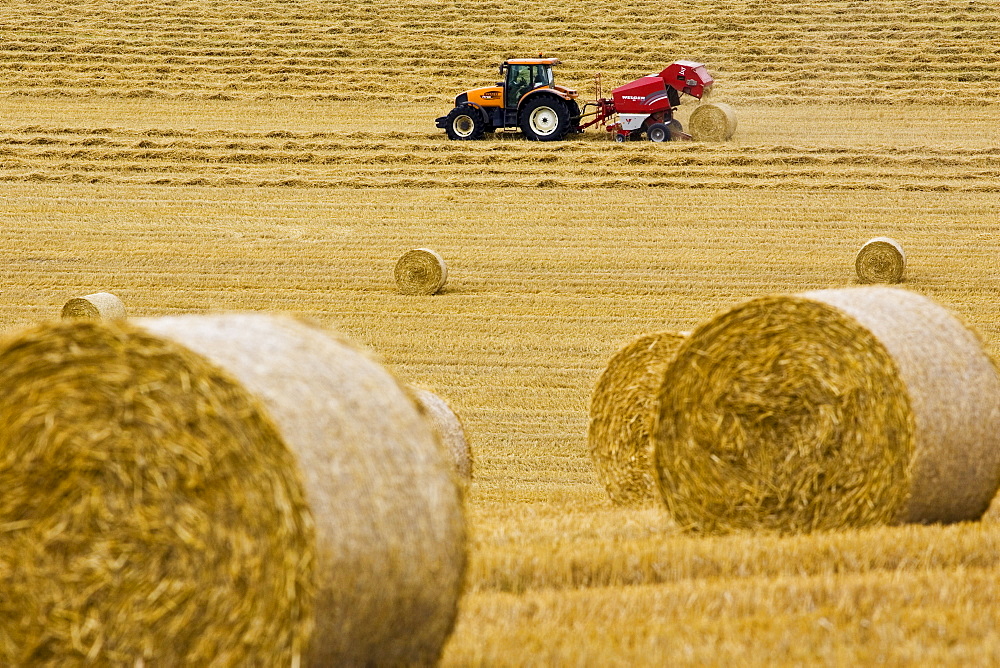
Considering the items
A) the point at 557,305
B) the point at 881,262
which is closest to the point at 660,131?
the point at 881,262

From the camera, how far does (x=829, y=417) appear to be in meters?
5.59

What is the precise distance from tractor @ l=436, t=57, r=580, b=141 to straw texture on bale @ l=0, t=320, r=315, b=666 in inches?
737

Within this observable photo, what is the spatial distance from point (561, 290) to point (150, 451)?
1136cm

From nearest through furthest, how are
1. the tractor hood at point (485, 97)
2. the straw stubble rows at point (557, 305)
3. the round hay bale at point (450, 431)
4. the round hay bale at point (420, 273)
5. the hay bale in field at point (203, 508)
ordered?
the hay bale in field at point (203, 508), the straw stubble rows at point (557, 305), the round hay bale at point (450, 431), the round hay bale at point (420, 273), the tractor hood at point (485, 97)

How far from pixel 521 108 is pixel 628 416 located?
48.5 ft

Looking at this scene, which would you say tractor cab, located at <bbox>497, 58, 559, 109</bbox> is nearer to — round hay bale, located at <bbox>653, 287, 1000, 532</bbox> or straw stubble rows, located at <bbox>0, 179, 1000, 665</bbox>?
straw stubble rows, located at <bbox>0, 179, 1000, 665</bbox>

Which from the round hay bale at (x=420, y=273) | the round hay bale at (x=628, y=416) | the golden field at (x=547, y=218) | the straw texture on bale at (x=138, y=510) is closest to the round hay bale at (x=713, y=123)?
the golden field at (x=547, y=218)

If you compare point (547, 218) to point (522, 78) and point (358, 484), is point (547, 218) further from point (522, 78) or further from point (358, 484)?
point (358, 484)

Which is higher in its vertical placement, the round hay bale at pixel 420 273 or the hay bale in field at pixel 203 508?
the hay bale in field at pixel 203 508

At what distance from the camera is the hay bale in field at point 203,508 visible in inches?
132

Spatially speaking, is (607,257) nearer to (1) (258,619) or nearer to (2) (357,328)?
(2) (357,328)

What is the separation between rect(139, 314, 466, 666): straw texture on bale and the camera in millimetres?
3379

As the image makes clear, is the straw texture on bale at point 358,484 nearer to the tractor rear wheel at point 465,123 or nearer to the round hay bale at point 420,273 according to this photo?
the round hay bale at point 420,273

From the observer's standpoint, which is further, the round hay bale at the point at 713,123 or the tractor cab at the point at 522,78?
the tractor cab at the point at 522,78
